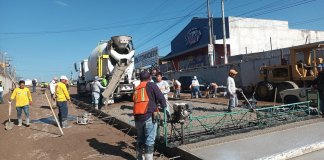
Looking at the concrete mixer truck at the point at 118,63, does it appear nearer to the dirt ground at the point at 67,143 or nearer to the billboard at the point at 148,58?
the dirt ground at the point at 67,143

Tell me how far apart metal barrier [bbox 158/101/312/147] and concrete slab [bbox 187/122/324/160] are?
1.74 ft

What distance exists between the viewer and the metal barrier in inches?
274

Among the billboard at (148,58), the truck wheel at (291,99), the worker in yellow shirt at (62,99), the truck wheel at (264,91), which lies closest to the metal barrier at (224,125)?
the truck wheel at (291,99)

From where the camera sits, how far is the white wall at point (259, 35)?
33.9 metres

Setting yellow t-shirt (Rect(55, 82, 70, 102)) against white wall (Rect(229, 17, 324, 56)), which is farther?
white wall (Rect(229, 17, 324, 56))

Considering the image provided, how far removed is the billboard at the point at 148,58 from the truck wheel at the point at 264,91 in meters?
26.0

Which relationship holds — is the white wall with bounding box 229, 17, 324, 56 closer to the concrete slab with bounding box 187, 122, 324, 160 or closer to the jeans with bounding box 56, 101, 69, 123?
the jeans with bounding box 56, 101, 69, 123

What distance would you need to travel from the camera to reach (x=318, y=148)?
20.9 ft

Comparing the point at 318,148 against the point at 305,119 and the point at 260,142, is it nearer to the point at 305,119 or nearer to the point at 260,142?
the point at 260,142

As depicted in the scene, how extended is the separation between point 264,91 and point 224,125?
9.34 metres

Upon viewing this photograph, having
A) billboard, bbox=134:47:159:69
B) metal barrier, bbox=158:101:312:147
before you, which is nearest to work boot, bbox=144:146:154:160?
metal barrier, bbox=158:101:312:147

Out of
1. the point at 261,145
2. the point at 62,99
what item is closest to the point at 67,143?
the point at 62,99

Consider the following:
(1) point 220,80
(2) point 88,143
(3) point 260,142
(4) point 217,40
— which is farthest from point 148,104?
(4) point 217,40

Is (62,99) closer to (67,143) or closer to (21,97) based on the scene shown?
(21,97)
